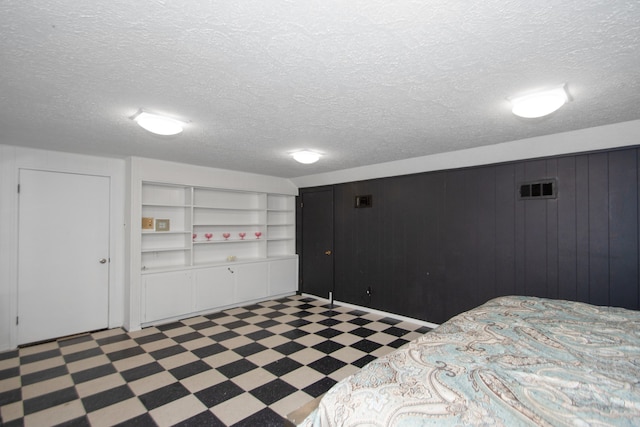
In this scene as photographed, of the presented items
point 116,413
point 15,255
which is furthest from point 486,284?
point 15,255

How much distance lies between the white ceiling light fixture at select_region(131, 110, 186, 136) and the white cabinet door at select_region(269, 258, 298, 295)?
11.1 ft

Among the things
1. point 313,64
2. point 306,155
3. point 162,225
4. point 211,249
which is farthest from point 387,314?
point 313,64

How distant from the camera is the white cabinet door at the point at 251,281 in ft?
16.3

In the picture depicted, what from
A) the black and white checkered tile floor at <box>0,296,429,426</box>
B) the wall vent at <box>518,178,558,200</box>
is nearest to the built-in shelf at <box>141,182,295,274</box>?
the black and white checkered tile floor at <box>0,296,429,426</box>

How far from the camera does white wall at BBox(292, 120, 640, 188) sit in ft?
8.83

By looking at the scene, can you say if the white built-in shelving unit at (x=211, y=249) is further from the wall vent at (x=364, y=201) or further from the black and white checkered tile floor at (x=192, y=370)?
the wall vent at (x=364, y=201)

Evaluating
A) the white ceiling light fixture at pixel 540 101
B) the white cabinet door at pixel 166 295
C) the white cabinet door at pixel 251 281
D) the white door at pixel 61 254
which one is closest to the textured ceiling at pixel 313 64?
the white ceiling light fixture at pixel 540 101

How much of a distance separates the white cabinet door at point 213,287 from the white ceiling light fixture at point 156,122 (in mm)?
2606

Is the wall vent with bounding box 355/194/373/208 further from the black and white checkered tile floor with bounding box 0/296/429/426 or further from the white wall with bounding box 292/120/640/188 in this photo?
the black and white checkered tile floor with bounding box 0/296/429/426

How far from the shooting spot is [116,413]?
2.20 metres

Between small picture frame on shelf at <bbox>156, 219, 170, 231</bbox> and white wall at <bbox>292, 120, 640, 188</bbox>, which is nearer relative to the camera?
white wall at <bbox>292, 120, 640, 188</bbox>

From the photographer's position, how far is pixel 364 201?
15.9 feet

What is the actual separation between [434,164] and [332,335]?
266 centimetres

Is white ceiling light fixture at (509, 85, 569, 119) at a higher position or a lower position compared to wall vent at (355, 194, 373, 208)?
higher
